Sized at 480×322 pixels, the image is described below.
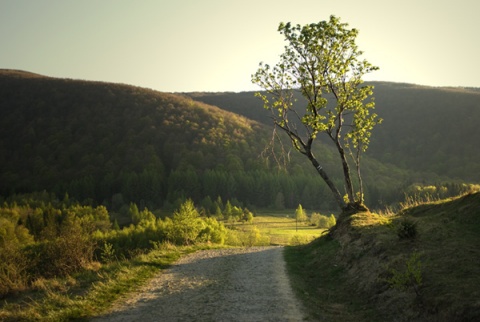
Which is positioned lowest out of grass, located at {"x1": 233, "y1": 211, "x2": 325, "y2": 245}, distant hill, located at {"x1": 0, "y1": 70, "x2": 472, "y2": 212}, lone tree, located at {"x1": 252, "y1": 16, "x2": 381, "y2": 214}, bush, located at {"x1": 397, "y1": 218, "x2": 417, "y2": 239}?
grass, located at {"x1": 233, "y1": 211, "x2": 325, "y2": 245}

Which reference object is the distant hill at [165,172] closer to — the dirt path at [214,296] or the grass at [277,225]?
the grass at [277,225]

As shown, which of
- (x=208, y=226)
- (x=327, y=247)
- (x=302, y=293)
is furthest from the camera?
(x=208, y=226)

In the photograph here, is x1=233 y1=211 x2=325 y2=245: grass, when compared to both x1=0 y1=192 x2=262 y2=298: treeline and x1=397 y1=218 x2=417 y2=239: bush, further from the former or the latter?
x1=397 y1=218 x2=417 y2=239: bush

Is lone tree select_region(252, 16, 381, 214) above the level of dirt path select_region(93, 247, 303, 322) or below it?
above

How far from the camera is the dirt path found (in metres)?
10.9

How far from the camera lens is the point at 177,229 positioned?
39.2 metres

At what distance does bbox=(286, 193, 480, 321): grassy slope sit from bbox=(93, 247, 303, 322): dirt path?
962mm

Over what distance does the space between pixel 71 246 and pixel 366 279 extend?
16.1 m

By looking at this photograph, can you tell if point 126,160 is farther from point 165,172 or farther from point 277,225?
point 277,225

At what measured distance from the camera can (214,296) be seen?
13.1 meters

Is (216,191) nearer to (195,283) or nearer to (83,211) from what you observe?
(83,211)

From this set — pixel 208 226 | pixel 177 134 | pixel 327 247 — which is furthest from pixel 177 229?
pixel 177 134

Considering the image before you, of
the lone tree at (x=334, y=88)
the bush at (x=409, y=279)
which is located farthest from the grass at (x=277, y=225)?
the bush at (x=409, y=279)

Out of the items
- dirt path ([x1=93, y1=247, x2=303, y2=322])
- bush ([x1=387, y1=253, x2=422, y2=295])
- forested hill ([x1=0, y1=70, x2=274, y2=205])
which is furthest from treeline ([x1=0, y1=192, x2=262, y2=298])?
forested hill ([x1=0, y1=70, x2=274, y2=205])
